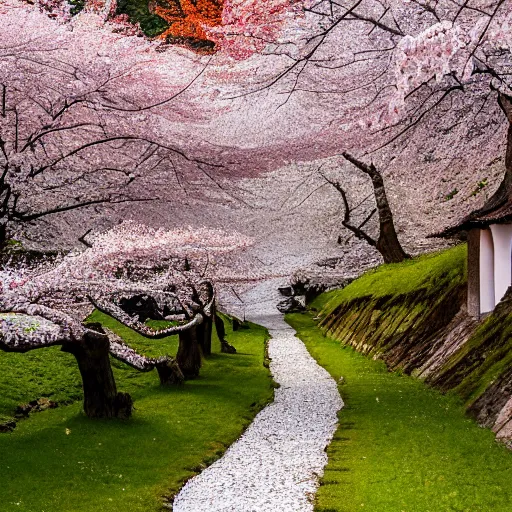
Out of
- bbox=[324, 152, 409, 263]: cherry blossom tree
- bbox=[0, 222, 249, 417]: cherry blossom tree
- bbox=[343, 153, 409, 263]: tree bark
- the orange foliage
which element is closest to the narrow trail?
bbox=[0, 222, 249, 417]: cherry blossom tree

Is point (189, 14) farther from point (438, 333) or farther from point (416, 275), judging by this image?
point (438, 333)

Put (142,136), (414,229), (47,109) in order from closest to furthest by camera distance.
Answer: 1. (47,109)
2. (142,136)
3. (414,229)

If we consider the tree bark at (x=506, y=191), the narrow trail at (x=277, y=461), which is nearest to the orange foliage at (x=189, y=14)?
the tree bark at (x=506, y=191)

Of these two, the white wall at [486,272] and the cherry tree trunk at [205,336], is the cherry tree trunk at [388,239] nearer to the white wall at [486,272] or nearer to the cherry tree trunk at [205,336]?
the cherry tree trunk at [205,336]

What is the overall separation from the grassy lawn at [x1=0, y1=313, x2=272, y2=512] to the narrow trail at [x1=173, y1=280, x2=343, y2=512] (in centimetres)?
32

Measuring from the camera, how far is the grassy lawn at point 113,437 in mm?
8188

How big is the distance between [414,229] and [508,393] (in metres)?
15.9

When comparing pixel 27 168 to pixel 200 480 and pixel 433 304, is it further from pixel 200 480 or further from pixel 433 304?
pixel 433 304

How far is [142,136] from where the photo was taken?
1251 cm

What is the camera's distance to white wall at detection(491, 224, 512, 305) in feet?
46.9

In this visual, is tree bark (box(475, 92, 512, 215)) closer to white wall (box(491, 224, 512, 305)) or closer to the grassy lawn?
white wall (box(491, 224, 512, 305))

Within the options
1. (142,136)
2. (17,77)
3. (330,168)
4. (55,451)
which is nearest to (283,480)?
(55,451)

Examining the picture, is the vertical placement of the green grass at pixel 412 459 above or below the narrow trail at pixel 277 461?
above

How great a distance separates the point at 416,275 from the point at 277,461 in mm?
11905
